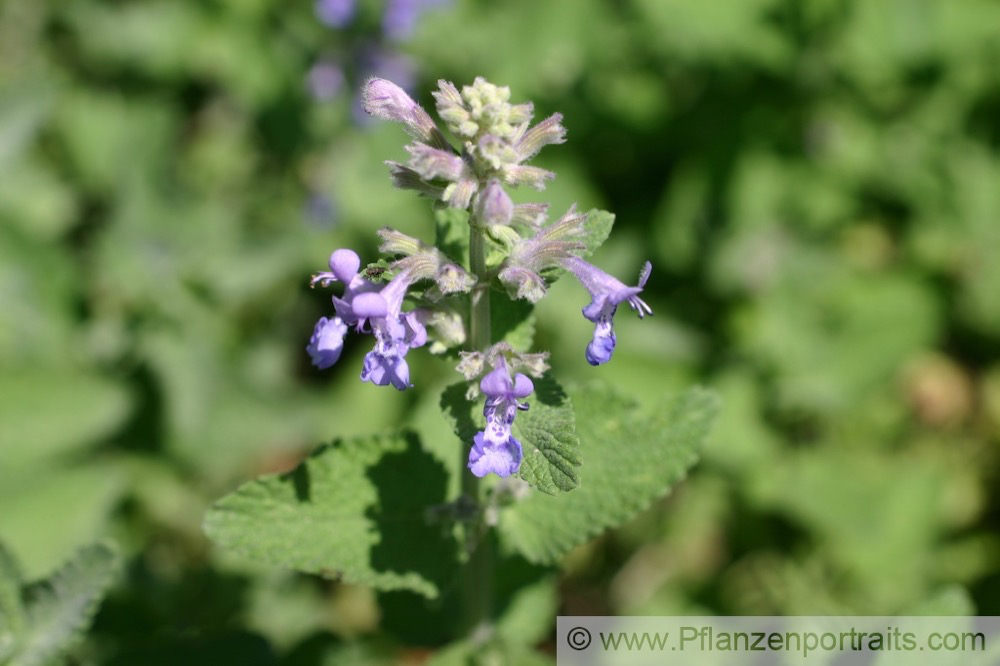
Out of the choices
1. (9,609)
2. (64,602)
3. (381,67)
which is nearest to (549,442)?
(64,602)

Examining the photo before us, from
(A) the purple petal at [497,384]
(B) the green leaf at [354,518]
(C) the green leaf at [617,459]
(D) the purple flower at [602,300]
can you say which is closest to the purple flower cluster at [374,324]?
(A) the purple petal at [497,384]

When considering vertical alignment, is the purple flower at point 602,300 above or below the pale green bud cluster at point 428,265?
below

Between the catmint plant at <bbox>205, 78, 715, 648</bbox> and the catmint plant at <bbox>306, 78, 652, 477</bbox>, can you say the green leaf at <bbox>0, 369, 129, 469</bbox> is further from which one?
the catmint plant at <bbox>306, 78, 652, 477</bbox>

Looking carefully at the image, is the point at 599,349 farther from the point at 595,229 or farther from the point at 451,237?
the point at 451,237

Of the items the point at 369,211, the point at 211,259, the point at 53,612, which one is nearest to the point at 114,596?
the point at 53,612

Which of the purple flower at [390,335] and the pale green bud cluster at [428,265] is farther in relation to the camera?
the pale green bud cluster at [428,265]

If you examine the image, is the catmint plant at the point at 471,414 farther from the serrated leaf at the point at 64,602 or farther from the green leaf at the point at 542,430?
the serrated leaf at the point at 64,602
